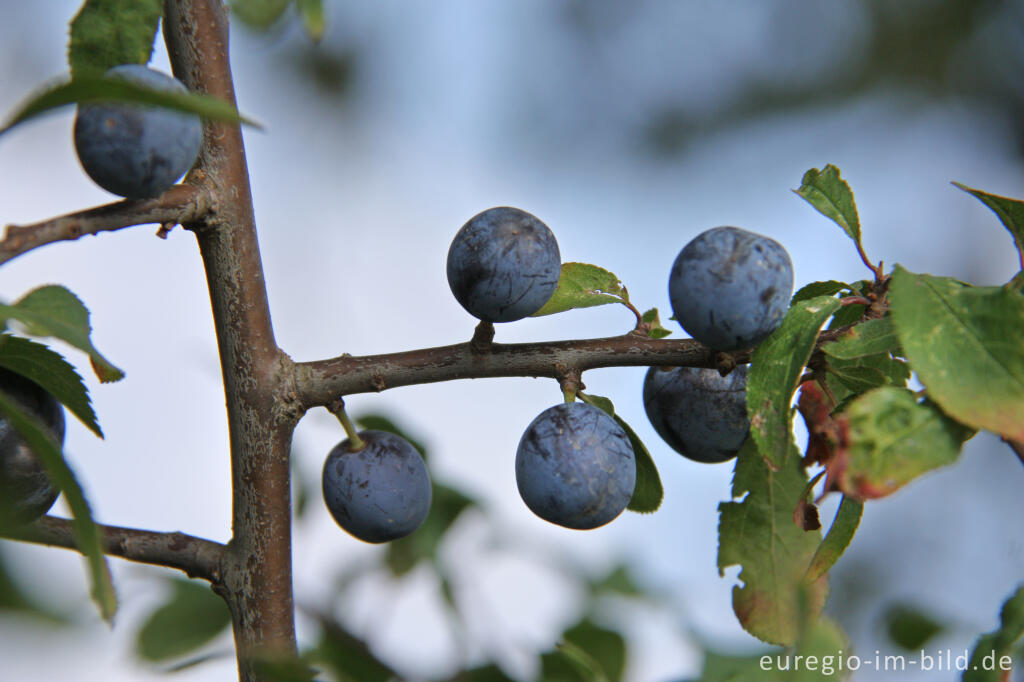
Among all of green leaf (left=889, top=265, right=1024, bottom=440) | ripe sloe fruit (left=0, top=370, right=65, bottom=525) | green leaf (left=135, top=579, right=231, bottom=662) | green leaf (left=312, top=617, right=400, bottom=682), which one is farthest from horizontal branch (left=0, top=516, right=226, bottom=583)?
green leaf (left=889, top=265, right=1024, bottom=440)

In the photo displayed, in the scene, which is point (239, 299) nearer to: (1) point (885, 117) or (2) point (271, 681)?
(2) point (271, 681)

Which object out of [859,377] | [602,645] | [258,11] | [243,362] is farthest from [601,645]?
[258,11]

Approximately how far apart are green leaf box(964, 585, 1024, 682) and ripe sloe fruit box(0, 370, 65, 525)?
70 cm

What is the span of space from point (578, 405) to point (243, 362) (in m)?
0.28

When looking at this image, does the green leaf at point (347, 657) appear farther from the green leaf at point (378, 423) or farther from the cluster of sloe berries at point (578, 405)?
the green leaf at point (378, 423)

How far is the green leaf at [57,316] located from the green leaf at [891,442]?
1.62 feet

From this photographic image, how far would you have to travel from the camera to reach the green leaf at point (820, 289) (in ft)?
2.59

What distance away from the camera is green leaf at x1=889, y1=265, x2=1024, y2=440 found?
1.84ft

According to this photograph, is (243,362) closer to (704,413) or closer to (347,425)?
(347,425)

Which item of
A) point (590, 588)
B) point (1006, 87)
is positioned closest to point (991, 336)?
point (590, 588)

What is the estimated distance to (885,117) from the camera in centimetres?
402

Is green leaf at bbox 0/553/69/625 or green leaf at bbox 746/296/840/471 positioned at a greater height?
green leaf at bbox 746/296/840/471

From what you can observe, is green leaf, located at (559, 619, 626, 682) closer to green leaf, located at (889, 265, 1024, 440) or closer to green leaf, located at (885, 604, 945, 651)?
green leaf, located at (885, 604, 945, 651)

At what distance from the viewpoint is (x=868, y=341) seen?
658 mm
